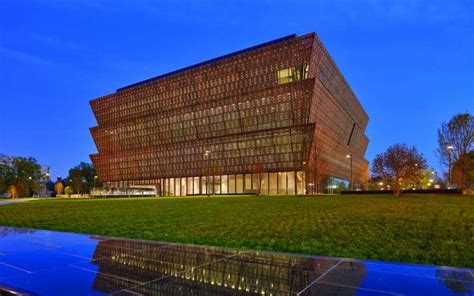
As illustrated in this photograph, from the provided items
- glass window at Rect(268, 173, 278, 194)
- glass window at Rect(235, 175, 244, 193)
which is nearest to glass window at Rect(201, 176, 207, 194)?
glass window at Rect(235, 175, 244, 193)

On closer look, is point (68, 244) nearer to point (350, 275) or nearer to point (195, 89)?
point (350, 275)

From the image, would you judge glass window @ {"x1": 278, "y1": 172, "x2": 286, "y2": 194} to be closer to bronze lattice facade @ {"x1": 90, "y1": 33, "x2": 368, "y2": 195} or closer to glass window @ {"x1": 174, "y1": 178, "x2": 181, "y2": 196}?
bronze lattice facade @ {"x1": 90, "y1": 33, "x2": 368, "y2": 195}

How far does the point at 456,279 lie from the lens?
4.93 meters

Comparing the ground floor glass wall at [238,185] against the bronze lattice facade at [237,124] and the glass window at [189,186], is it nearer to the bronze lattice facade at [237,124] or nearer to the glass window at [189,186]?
the glass window at [189,186]

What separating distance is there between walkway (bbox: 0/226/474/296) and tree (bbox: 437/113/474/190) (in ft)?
180

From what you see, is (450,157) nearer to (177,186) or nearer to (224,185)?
(224,185)

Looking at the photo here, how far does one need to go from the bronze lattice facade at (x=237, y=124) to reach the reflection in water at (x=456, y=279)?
70.7 metres

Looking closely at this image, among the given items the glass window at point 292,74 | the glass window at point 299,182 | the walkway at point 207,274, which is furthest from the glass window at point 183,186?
the walkway at point 207,274

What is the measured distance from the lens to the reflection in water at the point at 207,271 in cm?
440

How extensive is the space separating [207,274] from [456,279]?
132 inches

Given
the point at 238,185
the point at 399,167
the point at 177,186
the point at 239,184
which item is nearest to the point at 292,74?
the point at 239,184

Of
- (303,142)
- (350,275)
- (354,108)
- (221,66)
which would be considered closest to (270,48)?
(221,66)

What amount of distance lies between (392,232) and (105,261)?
8795mm

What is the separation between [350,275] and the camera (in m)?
5.10
